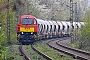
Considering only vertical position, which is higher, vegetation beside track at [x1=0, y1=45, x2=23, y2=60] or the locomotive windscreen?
the locomotive windscreen

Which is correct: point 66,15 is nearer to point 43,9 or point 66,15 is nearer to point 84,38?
point 43,9

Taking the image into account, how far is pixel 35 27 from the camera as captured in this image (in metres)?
30.3

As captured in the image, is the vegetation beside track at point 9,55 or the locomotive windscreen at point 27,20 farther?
the locomotive windscreen at point 27,20

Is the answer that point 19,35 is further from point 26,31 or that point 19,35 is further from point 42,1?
point 42,1

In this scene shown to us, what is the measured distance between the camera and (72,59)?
17016 millimetres

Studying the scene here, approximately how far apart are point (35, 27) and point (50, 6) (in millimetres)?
58239

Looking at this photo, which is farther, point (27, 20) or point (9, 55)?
point (27, 20)

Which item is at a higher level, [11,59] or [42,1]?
[42,1]

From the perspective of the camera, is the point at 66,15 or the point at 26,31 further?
the point at 66,15

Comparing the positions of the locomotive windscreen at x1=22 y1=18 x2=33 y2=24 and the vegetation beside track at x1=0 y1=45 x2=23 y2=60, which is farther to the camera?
the locomotive windscreen at x1=22 y1=18 x2=33 y2=24

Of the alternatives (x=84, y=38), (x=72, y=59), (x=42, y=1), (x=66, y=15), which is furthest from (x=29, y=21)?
(x=66, y=15)

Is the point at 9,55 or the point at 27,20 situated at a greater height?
the point at 27,20

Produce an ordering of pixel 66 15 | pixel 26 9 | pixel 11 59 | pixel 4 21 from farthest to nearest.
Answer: pixel 66 15
pixel 26 9
pixel 4 21
pixel 11 59

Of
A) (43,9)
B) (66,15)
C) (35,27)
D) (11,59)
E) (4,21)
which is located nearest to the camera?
(11,59)
